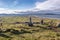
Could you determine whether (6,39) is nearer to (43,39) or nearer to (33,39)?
(33,39)

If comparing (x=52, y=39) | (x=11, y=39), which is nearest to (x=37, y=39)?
(x=52, y=39)

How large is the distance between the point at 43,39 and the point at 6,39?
956 centimetres

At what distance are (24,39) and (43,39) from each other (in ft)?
16.2

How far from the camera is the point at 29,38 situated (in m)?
41.7

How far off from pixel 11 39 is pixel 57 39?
11.9 meters

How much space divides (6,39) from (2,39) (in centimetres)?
109

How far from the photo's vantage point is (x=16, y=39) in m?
39.7

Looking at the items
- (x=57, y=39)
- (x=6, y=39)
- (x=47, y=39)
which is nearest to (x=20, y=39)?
(x=6, y=39)

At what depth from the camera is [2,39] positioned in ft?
132

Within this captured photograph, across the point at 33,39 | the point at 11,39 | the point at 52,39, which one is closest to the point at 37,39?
the point at 33,39

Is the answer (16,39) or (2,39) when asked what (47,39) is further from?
(2,39)

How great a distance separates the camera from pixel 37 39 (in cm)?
4059

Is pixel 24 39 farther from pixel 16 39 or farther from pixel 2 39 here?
pixel 2 39

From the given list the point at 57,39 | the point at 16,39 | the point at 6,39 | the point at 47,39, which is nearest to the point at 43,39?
the point at 47,39
